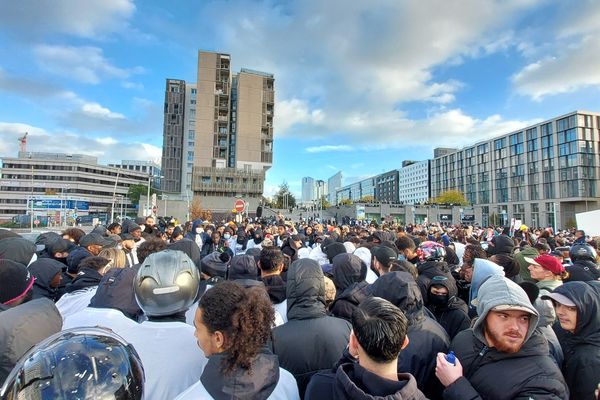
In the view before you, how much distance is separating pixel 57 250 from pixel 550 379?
689 cm

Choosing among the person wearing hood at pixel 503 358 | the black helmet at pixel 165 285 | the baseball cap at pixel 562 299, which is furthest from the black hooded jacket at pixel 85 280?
the baseball cap at pixel 562 299

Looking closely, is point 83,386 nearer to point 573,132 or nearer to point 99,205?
point 573,132

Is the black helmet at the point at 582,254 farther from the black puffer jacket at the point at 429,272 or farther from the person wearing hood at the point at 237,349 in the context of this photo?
the person wearing hood at the point at 237,349

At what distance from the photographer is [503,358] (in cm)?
197

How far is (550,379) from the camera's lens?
1.83m

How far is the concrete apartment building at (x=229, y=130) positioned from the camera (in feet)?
219

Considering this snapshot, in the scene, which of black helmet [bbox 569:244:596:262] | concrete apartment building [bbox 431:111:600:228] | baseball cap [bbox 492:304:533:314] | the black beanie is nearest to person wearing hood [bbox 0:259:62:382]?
the black beanie

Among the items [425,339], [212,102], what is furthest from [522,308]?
[212,102]

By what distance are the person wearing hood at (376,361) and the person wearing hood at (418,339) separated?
0.75 m

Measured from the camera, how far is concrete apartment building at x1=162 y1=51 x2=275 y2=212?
2625 inches

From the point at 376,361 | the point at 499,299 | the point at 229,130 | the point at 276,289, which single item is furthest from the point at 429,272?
the point at 229,130

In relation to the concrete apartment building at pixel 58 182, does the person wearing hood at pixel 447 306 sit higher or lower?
lower

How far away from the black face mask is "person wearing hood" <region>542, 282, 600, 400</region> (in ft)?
3.21

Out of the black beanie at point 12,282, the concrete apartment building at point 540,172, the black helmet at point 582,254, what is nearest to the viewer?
the black beanie at point 12,282
